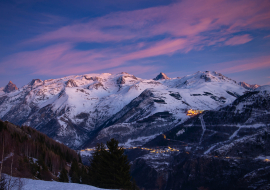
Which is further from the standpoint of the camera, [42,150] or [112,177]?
[42,150]

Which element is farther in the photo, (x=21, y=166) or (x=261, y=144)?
(x=261, y=144)

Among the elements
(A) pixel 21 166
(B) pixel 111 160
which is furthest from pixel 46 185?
(A) pixel 21 166

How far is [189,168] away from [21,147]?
130941mm

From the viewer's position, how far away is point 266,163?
161 metres

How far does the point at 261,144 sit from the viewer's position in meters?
181

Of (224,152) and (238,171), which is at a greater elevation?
(224,152)

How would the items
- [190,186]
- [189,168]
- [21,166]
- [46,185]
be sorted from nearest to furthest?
1. [46,185]
2. [21,166]
3. [190,186]
4. [189,168]

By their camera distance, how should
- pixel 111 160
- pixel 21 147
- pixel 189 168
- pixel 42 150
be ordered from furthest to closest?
1. pixel 189 168
2. pixel 42 150
3. pixel 21 147
4. pixel 111 160

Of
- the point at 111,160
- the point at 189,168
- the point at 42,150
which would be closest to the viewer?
the point at 111,160

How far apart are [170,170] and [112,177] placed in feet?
516

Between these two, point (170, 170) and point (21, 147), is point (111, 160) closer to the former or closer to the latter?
point (21, 147)

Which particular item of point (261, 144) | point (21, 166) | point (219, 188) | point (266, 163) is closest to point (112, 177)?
point (21, 166)

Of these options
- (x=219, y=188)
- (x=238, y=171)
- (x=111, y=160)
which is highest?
(x=111, y=160)

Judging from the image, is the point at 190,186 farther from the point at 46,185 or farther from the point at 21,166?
the point at 46,185
